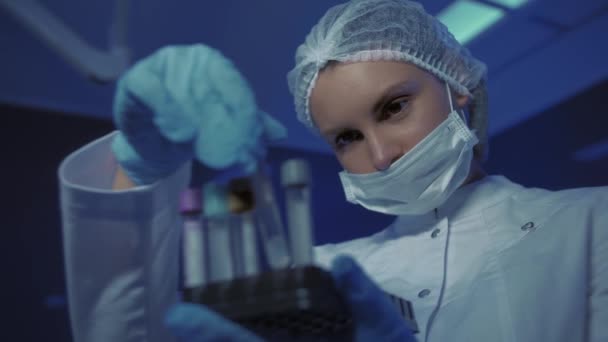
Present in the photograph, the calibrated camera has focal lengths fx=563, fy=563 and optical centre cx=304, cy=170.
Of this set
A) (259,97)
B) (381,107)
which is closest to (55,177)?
(259,97)

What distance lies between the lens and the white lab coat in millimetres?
849

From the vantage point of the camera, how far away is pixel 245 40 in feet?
7.49

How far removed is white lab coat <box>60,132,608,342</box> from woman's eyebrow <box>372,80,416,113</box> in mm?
293

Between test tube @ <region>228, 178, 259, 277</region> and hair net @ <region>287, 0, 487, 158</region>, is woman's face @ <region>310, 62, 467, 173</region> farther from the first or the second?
test tube @ <region>228, 178, 259, 277</region>

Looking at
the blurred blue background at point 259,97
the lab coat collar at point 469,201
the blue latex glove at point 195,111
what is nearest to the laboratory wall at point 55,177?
the blurred blue background at point 259,97

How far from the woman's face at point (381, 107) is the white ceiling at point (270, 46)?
1126 millimetres

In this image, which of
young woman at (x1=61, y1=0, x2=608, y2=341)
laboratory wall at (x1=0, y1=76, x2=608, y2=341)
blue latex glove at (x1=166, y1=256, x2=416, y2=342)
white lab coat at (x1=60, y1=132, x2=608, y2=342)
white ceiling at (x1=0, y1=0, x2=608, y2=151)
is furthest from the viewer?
laboratory wall at (x1=0, y1=76, x2=608, y2=341)

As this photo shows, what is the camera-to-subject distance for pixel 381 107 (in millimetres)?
1023

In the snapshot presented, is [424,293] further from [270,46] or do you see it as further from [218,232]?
[270,46]

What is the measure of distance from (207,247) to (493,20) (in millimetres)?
1961

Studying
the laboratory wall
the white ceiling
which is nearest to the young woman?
the white ceiling

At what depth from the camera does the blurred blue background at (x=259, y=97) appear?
2.16 m

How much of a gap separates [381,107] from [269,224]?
0.46 meters

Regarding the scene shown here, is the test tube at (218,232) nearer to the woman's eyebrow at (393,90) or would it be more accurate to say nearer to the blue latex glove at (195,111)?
the blue latex glove at (195,111)
